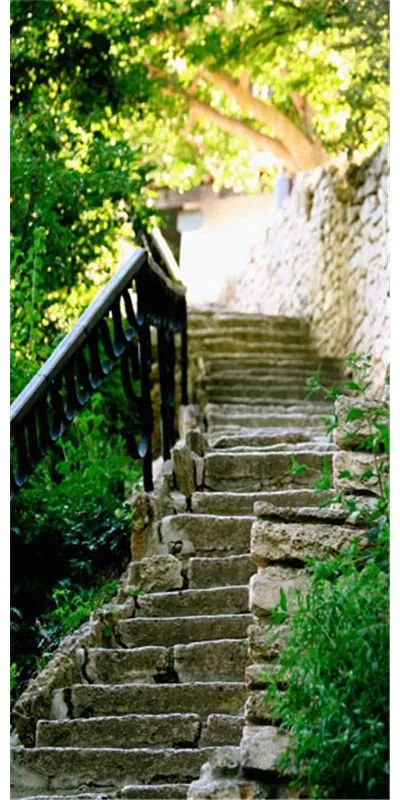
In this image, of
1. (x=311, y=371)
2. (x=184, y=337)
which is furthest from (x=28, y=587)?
(x=311, y=371)

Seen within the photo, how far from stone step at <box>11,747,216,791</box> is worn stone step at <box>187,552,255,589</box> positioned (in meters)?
0.98

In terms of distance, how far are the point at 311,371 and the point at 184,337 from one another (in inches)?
66.0

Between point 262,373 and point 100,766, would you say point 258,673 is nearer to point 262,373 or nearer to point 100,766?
point 100,766

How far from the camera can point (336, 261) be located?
30.7 ft

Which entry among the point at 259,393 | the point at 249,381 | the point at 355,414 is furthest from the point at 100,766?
the point at 249,381

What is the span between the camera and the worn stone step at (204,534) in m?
5.34

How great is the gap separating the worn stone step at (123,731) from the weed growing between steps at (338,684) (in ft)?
3.31

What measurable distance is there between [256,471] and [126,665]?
1.41 meters

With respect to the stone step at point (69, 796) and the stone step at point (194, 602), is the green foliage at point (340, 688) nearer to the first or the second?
the stone step at point (69, 796)

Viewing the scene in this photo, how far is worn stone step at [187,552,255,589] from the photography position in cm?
510

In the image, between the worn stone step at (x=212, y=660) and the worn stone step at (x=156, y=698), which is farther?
the worn stone step at (x=212, y=660)

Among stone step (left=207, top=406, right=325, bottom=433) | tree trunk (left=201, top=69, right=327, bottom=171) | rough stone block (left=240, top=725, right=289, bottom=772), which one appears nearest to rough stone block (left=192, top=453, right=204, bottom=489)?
stone step (left=207, top=406, right=325, bottom=433)

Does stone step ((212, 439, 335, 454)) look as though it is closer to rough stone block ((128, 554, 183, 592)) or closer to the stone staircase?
the stone staircase

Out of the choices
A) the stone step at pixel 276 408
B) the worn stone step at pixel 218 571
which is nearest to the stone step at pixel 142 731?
the worn stone step at pixel 218 571
